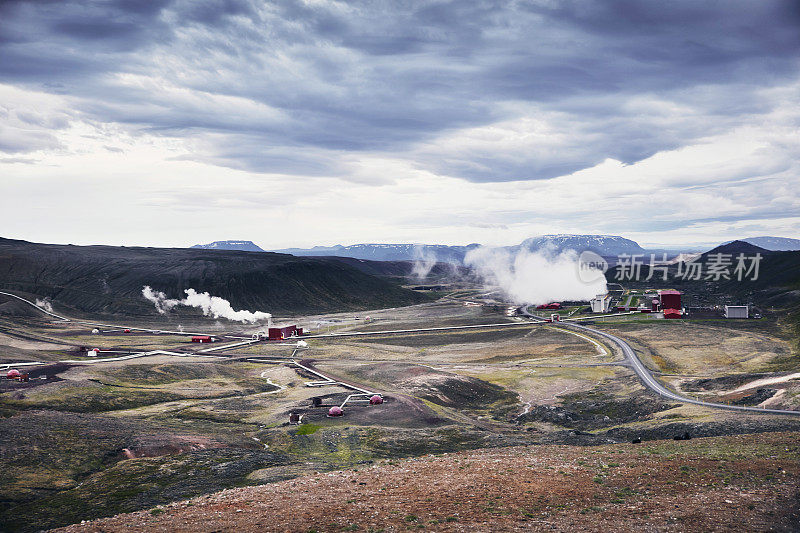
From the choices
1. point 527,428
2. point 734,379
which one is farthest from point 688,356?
point 527,428

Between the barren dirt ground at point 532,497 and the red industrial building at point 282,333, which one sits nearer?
the barren dirt ground at point 532,497

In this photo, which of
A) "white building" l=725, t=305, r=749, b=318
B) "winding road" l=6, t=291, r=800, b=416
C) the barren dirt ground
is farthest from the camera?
"white building" l=725, t=305, r=749, b=318

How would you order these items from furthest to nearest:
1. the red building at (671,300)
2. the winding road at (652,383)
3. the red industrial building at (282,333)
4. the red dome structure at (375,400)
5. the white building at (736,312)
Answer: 1. the red building at (671,300)
2. the white building at (736,312)
3. the red industrial building at (282,333)
4. the red dome structure at (375,400)
5. the winding road at (652,383)

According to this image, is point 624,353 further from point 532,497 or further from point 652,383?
point 532,497

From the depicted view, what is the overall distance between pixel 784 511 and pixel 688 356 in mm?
95262

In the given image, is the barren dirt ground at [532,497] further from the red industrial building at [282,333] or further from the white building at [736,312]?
the white building at [736,312]

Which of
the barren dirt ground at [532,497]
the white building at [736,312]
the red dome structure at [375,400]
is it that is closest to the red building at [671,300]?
the white building at [736,312]

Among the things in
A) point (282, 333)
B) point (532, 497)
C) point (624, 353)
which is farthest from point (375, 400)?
point (282, 333)

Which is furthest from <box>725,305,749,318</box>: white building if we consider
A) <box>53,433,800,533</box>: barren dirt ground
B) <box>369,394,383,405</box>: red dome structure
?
<box>53,433,800,533</box>: barren dirt ground

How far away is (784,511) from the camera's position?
27672 millimetres

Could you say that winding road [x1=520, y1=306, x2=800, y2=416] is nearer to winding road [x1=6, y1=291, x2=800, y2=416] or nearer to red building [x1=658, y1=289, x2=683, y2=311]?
winding road [x1=6, y1=291, x2=800, y2=416]

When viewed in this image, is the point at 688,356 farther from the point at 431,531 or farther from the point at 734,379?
the point at 431,531

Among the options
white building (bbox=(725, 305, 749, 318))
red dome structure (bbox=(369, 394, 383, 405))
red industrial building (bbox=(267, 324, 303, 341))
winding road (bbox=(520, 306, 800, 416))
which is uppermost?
white building (bbox=(725, 305, 749, 318))

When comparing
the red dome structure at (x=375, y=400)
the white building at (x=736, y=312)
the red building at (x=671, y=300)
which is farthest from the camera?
the red building at (x=671, y=300)
